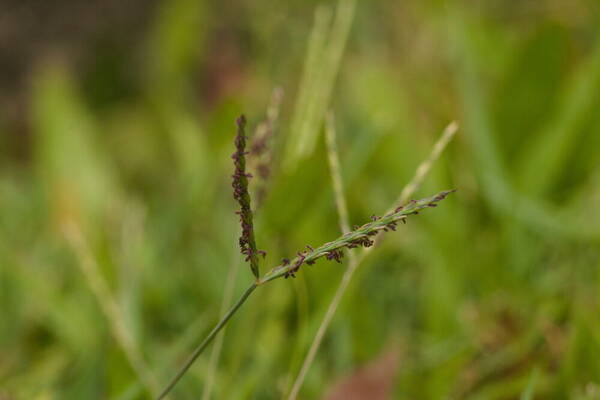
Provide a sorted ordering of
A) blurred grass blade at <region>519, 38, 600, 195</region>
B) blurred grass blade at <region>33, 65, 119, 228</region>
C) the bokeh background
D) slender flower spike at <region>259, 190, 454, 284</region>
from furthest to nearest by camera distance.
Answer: blurred grass blade at <region>33, 65, 119, 228</region> < blurred grass blade at <region>519, 38, 600, 195</region> < the bokeh background < slender flower spike at <region>259, 190, 454, 284</region>

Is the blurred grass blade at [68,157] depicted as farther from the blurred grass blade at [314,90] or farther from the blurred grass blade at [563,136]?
the blurred grass blade at [563,136]

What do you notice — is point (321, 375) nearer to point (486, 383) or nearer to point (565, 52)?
point (486, 383)

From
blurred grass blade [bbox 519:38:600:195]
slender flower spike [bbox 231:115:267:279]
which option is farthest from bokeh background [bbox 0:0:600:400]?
slender flower spike [bbox 231:115:267:279]

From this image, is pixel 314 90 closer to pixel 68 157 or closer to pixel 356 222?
pixel 356 222

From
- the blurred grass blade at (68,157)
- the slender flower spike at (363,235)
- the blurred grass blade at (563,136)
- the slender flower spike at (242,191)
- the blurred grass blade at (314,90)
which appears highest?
the blurred grass blade at (68,157)

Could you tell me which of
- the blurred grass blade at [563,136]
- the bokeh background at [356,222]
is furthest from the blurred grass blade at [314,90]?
the blurred grass blade at [563,136]

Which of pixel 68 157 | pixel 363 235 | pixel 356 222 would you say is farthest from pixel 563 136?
pixel 68 157

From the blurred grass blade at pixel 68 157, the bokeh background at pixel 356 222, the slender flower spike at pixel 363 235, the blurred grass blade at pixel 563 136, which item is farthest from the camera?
the blurred grass blade at pixel 68 157

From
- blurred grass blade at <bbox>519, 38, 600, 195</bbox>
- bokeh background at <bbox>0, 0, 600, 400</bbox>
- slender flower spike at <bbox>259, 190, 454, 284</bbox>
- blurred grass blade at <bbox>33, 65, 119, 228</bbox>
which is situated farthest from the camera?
blurred grass blade at <bbox>33, 65, 119, 228</bbox>

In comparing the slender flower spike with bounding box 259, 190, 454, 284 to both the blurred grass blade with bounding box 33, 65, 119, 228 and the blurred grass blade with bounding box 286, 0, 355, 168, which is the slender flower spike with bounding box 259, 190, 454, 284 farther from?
the blurred grass blade with bounding box 33, 65, 119, 228
